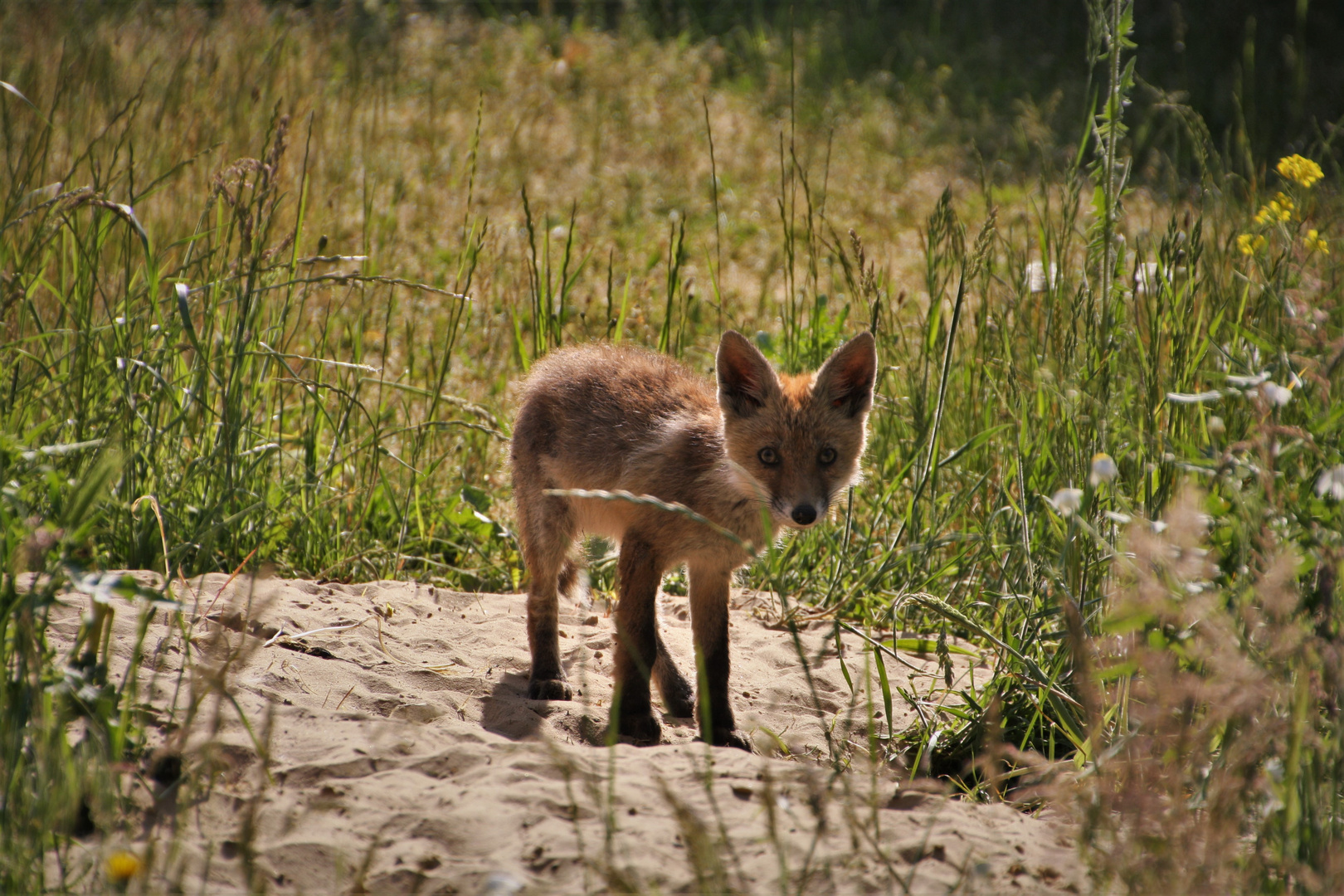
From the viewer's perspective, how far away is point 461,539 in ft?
16.8

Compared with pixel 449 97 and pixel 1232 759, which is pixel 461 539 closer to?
pixel 1232 759

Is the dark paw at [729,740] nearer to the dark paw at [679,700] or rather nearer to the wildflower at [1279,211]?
the dark paw at [679,700]

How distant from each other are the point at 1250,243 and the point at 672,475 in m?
2.44

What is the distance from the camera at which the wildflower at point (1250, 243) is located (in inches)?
155

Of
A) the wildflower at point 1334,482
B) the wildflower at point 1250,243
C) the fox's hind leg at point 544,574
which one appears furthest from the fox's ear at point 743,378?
the wildflower at point 1334,482

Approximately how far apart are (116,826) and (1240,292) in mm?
4587

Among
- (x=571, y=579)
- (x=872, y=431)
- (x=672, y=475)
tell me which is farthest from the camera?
(x=872, y=431)

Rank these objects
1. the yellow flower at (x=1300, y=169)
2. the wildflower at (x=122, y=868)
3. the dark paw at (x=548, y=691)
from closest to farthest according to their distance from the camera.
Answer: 1. the wildflower at (x=122, y=868)
2. the dark paw at (x=548, y=691)
3. the yellow flower at (x=1300, y=169)

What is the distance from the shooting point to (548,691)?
3.91 meters

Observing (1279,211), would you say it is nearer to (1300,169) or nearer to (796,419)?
(1300,169)

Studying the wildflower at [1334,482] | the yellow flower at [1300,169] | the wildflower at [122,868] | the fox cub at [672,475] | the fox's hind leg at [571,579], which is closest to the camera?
the wildflower at [122,868]

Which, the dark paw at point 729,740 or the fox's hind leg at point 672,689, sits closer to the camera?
the dark paw at point 729,740

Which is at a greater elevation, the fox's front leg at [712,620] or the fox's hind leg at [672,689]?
the fox's front leg at [712,620]

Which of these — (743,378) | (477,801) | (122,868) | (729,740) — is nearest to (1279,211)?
(743,378)
